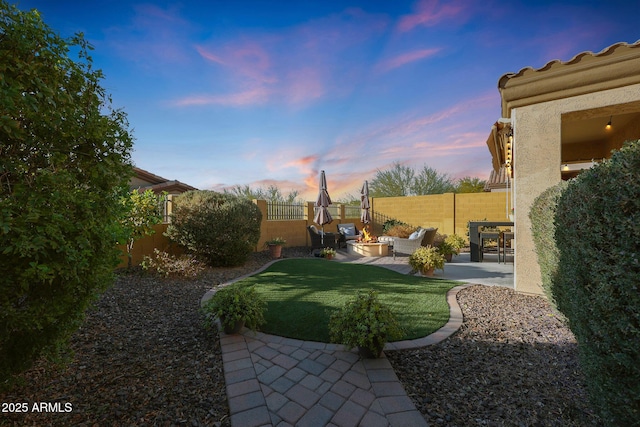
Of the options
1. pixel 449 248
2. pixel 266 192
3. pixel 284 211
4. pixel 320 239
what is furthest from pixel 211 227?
pixel 266 192

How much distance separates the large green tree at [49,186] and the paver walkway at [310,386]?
52.0 inches

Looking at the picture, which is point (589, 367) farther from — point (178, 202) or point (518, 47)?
point (178, 202)

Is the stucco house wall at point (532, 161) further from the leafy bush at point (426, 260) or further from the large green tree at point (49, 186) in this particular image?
the large green tree at point (49, 186)

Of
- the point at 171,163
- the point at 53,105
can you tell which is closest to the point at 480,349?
the point at 53,105

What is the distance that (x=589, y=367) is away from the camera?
1446 mm

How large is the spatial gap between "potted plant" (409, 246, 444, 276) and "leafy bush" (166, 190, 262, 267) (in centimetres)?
431

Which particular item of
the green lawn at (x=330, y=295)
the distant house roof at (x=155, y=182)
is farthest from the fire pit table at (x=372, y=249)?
the distant house roof at (x=155, y=182)

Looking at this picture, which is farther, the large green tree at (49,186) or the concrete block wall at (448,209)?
the concrete block wall at (448,209)

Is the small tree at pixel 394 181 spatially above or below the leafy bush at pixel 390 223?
above

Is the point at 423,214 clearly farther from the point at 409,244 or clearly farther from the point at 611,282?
the point at 611,282

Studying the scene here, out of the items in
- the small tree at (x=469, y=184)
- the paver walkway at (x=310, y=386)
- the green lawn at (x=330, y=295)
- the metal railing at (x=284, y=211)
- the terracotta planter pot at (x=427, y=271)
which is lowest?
the paver walkway at (x=310, y=386)

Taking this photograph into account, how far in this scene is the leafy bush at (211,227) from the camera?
20.7 feet

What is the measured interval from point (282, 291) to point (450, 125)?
848 cm

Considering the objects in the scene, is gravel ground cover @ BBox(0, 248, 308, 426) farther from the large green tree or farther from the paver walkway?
the large green tree
